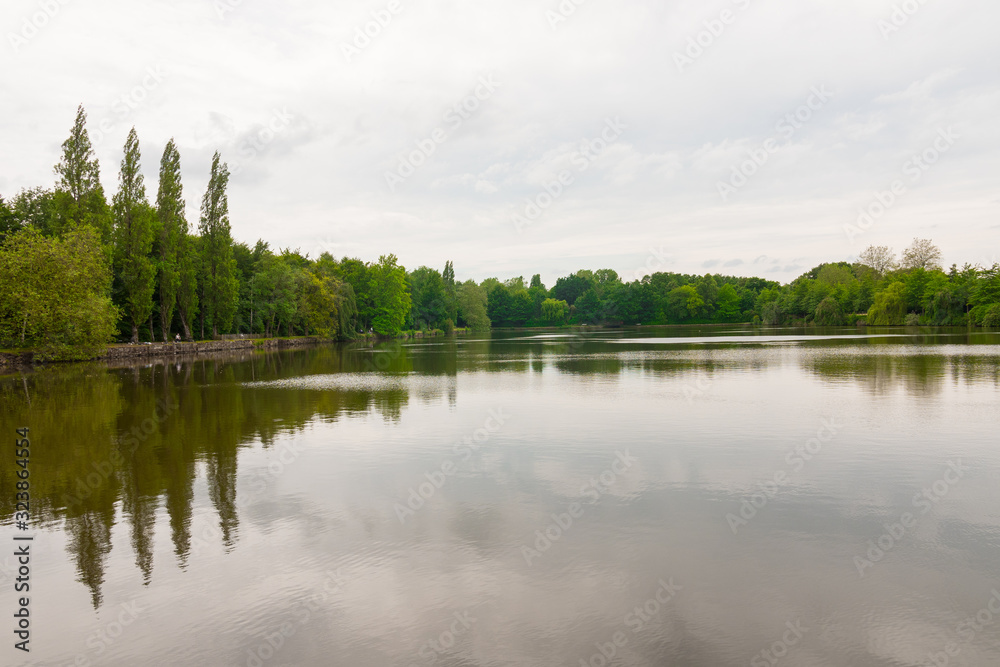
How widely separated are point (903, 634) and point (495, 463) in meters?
7.06

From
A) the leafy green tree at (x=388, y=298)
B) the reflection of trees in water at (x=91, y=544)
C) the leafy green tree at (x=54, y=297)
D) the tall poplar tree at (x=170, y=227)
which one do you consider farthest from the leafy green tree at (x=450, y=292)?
the reflection of trees in water at (x=91, y=544)

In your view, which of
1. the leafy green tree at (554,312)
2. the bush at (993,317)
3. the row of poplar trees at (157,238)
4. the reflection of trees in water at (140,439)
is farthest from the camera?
the leafy green tree at (554,312)

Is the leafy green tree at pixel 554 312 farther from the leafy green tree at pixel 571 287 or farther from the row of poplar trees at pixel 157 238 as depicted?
the row of poplar trees at pixel 157 238

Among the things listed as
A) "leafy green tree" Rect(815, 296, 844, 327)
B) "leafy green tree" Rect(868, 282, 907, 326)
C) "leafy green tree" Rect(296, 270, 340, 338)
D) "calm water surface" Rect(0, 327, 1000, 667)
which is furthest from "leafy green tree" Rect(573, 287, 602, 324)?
"calm water surface" Rect(0, 327, 1000, 667)

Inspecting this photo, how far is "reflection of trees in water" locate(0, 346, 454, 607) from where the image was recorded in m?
8.32

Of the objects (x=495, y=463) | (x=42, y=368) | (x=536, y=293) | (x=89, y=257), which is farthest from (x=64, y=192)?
(x=536, y=293)

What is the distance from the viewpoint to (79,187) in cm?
4462

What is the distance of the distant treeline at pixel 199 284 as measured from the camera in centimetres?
3719

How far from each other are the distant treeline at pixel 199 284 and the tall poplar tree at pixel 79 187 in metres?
0.08

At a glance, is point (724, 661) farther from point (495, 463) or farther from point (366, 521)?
point (495, 463)

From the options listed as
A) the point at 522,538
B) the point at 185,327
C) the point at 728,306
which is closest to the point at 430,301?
the point at 185,327

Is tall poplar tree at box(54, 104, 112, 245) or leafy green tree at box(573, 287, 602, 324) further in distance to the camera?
leafy green tree at box(573, 287, 602, 324)

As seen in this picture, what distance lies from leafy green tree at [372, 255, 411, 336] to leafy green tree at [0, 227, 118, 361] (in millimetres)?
43478

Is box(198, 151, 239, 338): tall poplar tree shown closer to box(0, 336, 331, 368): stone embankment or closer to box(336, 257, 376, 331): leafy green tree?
box(0, 336, 331, 368): stone embankment
